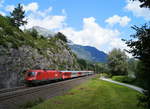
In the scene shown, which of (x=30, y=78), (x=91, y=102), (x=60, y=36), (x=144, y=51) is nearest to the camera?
(x=144, y=51)

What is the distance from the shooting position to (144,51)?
6844 mm

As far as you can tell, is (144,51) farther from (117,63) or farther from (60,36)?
(60,36)

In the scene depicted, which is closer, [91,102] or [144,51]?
[144,51]

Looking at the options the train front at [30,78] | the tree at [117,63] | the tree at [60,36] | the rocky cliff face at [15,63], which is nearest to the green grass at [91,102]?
the train front at [30,78]

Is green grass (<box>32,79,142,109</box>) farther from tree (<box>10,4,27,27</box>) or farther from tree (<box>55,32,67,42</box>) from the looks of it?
tree (<box>55,32,67,42</box>)

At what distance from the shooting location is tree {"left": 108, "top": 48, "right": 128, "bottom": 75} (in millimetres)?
58000

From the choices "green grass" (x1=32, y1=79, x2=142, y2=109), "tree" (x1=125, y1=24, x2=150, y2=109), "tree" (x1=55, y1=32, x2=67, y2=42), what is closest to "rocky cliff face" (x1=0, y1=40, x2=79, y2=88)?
"green grass" (x1=32, y1=79, x2=142, y2=109)

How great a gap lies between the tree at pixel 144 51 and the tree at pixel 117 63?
170ft

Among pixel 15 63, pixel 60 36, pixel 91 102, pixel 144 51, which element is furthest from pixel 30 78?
pixel 60 36

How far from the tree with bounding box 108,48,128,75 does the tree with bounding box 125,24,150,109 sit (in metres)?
51.9

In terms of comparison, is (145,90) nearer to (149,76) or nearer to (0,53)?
(149,76)

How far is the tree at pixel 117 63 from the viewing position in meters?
58.0

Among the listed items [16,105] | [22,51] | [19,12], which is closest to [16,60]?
[22,51]

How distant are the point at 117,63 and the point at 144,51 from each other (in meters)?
52.7
